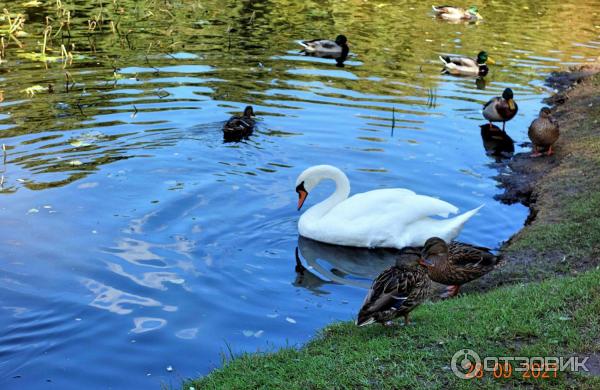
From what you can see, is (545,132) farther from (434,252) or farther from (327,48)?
(327,48)

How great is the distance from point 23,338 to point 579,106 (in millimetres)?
14034

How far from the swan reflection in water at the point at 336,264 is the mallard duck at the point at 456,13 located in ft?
67.1

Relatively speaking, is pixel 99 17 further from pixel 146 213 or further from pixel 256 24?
pixel 146 213

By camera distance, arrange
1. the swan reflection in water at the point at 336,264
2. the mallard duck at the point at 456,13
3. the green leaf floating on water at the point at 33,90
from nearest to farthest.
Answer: the swan reflection in water at the point at 336,264 < the green leaf floating on water at the point at 33,90 < the mallard duck at the point at 456,13

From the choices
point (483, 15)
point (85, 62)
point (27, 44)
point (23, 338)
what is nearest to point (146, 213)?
point (23, 338)

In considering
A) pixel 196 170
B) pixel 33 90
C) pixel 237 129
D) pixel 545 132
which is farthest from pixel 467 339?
pixel 33 90

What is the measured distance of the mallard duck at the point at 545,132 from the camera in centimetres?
1505

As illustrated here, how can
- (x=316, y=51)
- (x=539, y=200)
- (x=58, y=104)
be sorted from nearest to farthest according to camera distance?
(x=539, y=200), (x=58, y=104), (x=316, y=51)

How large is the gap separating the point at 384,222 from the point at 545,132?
5.55m

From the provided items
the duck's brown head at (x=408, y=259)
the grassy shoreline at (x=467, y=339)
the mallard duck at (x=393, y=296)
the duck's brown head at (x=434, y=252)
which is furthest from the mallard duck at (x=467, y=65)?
the mallard duck at (x=393, y=296)

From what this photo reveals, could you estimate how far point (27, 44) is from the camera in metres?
21.9
